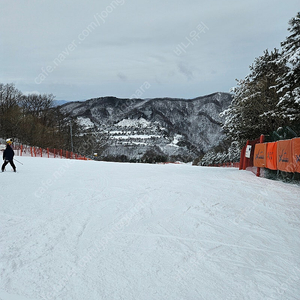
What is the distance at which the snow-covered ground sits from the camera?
3.18 metres

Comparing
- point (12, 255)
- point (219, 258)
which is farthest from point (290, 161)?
point (12, 255)

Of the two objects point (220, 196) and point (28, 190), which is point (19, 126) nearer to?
point (28, 190)

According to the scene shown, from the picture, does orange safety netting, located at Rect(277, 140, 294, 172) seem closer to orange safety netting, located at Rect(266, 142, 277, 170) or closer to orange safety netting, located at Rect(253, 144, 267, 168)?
orange safety netting, located at Rect(266, 142, 277, 170)

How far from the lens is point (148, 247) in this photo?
4.24 meters

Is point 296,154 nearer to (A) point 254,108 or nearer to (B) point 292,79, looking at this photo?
(B) point 292,79

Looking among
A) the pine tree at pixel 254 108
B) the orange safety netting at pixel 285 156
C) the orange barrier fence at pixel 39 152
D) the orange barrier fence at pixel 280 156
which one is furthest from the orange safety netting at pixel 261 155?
the orange barrier fence at pixel 39 152

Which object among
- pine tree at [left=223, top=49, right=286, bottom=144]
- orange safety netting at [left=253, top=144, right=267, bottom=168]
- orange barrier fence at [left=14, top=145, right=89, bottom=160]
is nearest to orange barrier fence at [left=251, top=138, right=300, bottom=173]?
orange safety netting at [left=253, top=144, right=267, bottom=168]

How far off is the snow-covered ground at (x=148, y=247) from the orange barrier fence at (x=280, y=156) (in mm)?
2498

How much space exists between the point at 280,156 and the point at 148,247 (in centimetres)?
854

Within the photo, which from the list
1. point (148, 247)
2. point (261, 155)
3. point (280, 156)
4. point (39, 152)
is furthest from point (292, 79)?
point (39, 152)

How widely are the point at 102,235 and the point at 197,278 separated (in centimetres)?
194

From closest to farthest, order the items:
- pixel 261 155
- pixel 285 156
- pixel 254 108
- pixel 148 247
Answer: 1. pixel 148 247
2. pixel 285 156
3. pixel 261 155
4. pixel 254 108

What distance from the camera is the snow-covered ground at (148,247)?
3182 millimetres

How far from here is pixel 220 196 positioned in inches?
310
